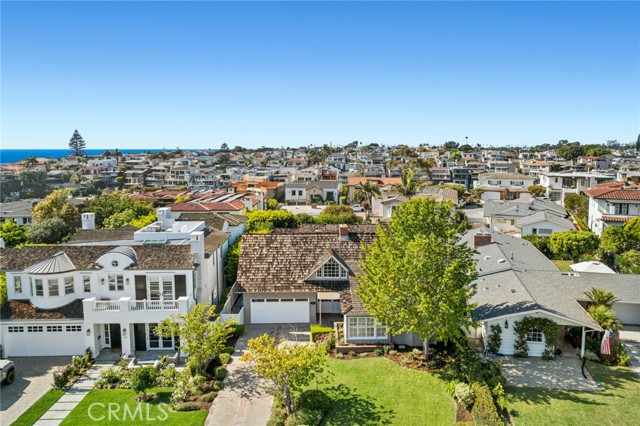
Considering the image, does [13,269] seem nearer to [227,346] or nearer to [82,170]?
[227,346]

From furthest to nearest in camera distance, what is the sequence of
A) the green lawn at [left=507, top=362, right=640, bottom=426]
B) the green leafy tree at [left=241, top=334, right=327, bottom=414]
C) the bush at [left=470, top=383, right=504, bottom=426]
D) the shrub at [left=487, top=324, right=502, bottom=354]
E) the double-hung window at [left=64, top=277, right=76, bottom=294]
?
1. the double-hung window at [left=64, top=277, right=76, bottom=294]
2. the shrub at [left=487, top=324, right=502, bottom=354]
3. the green leafy tree at [left=241, top=334, right=327, bottom=414]
4. the green lawn at [left=507, top=362, right=640, bottom=426]
5. the bush at [left=470, top=383, right=504, bottom=426]

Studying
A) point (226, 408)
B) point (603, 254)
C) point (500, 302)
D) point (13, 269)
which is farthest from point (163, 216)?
point (603, 254)

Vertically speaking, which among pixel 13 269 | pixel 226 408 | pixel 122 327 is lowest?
pixel 226 408

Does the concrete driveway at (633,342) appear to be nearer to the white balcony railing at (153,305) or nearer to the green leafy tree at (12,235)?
the white balcony railing at (153,305)

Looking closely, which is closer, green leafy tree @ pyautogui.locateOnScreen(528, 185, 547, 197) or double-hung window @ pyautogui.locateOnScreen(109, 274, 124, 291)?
double-hung window @ pyautogui.locateOnScreen(109, 274, 124, 291)

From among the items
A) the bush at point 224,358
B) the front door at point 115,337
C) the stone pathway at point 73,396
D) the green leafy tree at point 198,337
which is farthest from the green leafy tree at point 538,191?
the stone pathway at point 73,396

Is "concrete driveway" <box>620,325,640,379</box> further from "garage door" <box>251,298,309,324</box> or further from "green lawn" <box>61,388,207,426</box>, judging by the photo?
"green lawn" <box>61,388,207,426</box>

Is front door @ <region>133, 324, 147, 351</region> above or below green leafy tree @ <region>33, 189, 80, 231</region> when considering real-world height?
below

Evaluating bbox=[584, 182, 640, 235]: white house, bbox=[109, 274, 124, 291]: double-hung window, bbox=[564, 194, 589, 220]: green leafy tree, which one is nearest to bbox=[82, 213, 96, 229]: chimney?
bbox=[109, 274, 124, 291]: double-hung window
